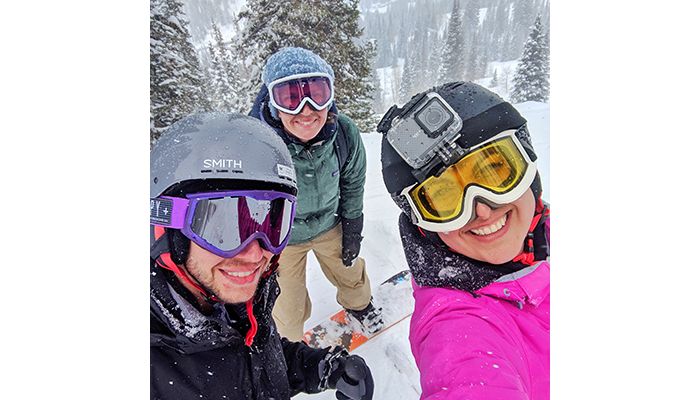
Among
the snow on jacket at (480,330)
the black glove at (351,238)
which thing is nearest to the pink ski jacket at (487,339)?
the snow on jacket at (480,330)

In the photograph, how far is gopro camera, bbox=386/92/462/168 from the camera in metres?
1.04

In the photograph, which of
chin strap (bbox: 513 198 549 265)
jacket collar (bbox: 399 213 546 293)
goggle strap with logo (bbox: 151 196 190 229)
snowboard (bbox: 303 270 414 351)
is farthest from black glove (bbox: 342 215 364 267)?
goggle strap with logo (bbox: 151 196 190 229)

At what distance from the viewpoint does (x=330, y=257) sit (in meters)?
1.71

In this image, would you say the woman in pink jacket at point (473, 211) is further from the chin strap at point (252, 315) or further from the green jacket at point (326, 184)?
the chin strap at point (252, 315)

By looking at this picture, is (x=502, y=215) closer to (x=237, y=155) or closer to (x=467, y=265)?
(x=467, y=265)

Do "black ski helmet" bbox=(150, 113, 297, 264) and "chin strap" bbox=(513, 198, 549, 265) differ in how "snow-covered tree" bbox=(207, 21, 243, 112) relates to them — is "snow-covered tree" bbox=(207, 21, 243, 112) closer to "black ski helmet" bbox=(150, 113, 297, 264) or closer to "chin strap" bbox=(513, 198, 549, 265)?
"black ski helmet" bbox=(150, 113, 297, 264)

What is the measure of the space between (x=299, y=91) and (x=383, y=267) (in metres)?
1.12

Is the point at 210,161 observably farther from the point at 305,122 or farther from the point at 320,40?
the point at 320,40

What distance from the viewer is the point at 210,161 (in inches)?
36.5

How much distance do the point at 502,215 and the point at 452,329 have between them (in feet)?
1.22

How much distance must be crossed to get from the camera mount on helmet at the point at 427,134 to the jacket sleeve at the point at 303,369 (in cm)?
73

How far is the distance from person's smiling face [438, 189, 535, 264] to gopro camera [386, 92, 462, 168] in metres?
0.22
